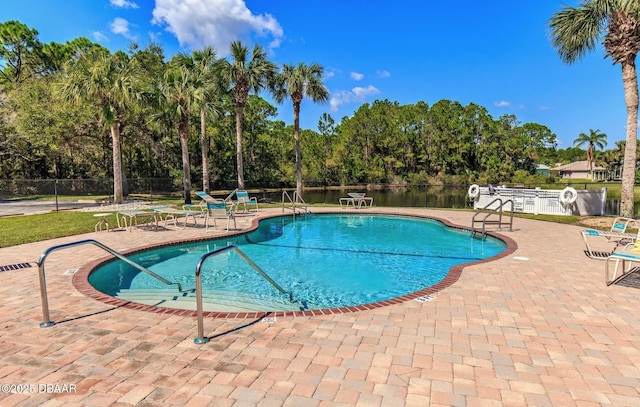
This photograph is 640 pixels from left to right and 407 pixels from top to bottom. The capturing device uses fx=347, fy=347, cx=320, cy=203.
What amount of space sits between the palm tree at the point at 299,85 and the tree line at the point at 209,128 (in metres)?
0.06

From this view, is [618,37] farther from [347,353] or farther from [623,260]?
[347,353]

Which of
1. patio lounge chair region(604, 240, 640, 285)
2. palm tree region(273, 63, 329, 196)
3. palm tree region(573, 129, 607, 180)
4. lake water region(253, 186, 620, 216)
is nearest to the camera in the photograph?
patio lounge chair region(604, 240, 640, 285)

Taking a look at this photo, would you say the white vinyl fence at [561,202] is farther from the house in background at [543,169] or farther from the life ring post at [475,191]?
the house in background at [543,169]

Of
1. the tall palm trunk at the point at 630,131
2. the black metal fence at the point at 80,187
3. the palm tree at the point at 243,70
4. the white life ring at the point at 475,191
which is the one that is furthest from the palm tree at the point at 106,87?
the tall palm trunk at the point at 630,131

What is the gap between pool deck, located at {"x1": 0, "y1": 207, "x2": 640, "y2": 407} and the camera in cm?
247

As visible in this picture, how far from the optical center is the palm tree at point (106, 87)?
15.0 m

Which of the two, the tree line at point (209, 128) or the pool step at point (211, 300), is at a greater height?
the tree line at point (209, 128)

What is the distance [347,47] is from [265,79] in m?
9.74

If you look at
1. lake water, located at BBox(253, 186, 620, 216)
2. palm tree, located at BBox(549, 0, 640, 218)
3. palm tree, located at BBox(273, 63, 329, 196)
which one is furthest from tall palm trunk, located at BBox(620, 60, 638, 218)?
palm tree, located at BBox(273, 63, 329, 196)

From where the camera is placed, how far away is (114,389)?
2.53m

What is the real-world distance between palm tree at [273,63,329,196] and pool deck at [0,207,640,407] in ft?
51.3

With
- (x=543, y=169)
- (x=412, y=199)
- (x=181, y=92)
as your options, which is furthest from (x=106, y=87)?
(x=543, y=169)

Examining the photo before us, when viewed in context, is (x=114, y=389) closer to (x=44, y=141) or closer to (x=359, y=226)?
(x=359, y=226)

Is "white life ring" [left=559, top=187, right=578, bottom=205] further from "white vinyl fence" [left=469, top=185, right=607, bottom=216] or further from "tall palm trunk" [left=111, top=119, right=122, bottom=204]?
"tall palm trunk" [left=111, top=119, right=122, bottom=204]
